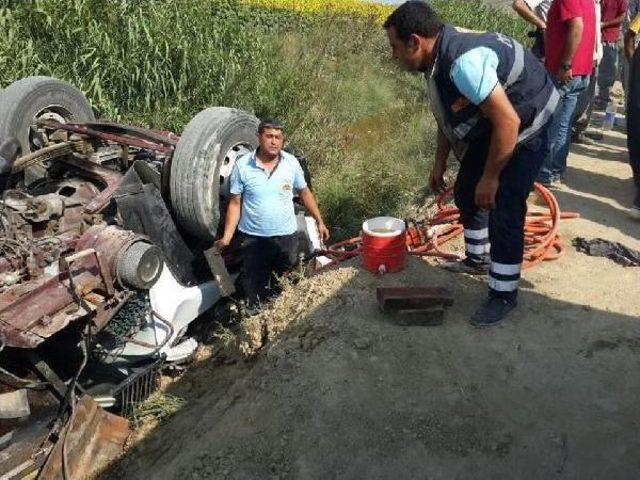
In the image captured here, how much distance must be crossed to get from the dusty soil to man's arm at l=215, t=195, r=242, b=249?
61 centimetres

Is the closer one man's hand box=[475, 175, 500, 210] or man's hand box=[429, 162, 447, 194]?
man's hand box=[475, 175, 500, 210]

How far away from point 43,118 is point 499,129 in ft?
11.5

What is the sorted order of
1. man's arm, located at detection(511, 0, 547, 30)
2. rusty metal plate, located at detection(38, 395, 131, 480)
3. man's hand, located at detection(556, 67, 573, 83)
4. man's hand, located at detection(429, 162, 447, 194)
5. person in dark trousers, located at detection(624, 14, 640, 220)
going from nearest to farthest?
rusty metal plate, located at detection(38, 395, 131, 480) → man's hand, located at detection(429, 162, 447, 194) → man's hand, located at detection(556, 67, 573, 83) → person in dark trousers, located at detection(624, 14, 640, 220) → man's arm, located at detection(511, 0, 547, 30)

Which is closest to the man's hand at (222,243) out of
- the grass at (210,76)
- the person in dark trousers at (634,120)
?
the grass at (210,76)

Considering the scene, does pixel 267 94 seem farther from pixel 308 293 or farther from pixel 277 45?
pixel 308 293

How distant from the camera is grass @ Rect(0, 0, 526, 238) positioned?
641 cm

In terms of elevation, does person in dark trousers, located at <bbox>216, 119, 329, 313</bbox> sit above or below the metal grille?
above

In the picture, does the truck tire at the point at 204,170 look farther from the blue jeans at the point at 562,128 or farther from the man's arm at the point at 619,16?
the man's arm at the point at 619,16

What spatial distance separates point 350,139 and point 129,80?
3448 mm

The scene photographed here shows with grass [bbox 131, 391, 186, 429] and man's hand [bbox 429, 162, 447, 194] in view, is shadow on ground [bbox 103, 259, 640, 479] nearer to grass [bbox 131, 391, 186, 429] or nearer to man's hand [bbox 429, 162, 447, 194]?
grass [bbox 131, 391, 186, 429]

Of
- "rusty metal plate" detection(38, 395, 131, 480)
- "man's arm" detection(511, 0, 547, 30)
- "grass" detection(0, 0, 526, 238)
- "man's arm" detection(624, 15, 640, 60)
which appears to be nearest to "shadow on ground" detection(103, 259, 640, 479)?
"rusty metal plate" detection(38, 395, 131, 480)

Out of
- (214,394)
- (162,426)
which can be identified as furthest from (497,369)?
(162,426)

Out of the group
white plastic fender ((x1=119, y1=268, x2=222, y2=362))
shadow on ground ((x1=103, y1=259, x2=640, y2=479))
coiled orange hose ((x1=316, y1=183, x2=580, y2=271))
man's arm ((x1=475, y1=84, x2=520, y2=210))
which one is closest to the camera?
shadow on ground ((x1=103, y1=259, x2=640, y2=479))

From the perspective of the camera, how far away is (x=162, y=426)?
3637 mm
